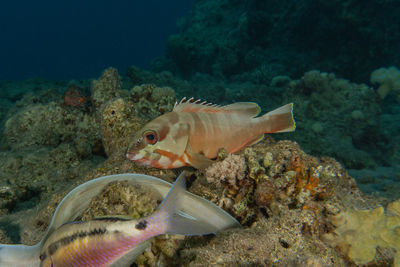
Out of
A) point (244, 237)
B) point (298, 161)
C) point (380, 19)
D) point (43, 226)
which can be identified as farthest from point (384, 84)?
point (43, 226)

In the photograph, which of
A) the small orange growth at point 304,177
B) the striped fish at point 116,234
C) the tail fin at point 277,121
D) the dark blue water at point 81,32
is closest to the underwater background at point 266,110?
the small orange growth at point 304,177

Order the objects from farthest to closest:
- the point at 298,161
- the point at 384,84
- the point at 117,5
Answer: the point at 117,5 < the point at 384,84 < the point at 298,161

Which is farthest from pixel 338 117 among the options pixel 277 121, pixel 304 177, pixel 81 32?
pixel 81 32

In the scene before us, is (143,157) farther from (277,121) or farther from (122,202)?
(277,121)

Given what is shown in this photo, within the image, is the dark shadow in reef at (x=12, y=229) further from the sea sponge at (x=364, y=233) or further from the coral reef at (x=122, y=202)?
the sea sponge at (x=364, y=233)

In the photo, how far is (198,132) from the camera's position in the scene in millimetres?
2662

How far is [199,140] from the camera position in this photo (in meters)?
2.65

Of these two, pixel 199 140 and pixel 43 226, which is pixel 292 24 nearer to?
pixel 199 140

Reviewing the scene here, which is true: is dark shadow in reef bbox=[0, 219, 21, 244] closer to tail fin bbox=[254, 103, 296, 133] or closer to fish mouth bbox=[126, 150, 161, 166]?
fish mouth bbox=[126, 150, 161, 166]

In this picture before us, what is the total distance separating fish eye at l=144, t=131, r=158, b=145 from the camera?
2469 millimetres

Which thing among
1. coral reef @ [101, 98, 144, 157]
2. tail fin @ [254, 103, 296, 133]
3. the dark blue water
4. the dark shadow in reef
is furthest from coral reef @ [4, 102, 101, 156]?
the dark blue water

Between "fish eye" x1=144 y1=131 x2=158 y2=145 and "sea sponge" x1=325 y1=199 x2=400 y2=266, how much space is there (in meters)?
1.75

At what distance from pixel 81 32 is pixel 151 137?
163729 millimetres

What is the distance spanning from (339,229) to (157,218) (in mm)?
1449
